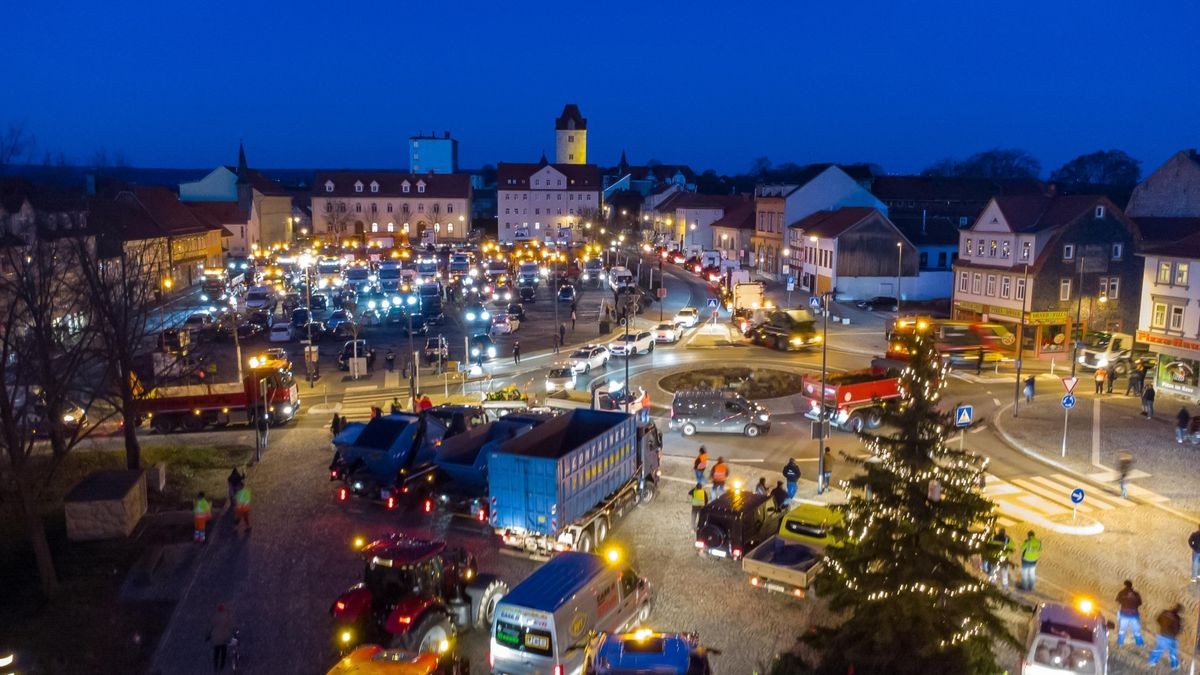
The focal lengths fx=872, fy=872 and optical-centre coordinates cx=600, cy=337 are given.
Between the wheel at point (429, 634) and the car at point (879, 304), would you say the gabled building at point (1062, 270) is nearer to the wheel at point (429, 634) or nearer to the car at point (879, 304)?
the car at point (879, 304)

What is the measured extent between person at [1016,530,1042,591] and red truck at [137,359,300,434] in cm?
2356

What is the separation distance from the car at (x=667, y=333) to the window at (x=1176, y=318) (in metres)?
22.4

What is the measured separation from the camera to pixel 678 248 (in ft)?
333

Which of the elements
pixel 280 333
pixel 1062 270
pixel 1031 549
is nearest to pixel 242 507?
pixel 1031 549

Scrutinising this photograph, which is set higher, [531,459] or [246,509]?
[531,459]

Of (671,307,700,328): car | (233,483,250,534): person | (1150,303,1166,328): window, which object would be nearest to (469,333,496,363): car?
(671,307,700,328): car

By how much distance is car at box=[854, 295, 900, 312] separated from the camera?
59.1 meters

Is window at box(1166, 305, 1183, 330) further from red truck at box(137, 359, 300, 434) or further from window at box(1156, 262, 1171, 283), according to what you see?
red truck at box(137, 359, 300, 434)

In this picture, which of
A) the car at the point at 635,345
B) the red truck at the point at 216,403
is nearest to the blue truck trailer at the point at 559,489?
the red truck at the point at 216,403

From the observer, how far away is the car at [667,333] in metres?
46.8

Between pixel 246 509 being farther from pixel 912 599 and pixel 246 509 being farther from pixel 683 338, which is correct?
pixel 683 338

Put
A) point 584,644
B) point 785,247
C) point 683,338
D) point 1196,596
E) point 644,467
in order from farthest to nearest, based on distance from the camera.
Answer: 1. point 785,247
2. point 683,338
3. point 644,467
4. point 1196,596
5. point 584,644

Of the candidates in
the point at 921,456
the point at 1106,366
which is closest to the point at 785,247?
the point at 1106,366

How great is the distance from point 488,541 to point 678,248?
84075 millimetres
